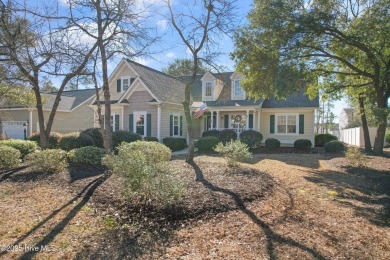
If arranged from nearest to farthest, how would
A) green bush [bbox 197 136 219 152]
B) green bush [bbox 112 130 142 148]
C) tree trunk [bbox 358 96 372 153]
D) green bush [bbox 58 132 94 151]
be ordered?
green bush [bbox 58 132 94 151] → green bush [bbox 112 130 142 148] → tree trunk [bbox 358 96 372 153] → green bush [bbox 197 136 219 152]

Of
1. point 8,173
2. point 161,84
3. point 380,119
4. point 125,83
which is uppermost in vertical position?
point 125,83

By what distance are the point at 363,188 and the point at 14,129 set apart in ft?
90.5

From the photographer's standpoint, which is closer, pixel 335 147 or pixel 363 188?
pixel 363 188

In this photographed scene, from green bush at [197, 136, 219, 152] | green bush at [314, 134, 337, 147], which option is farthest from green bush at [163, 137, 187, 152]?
green bush at [314, 134, 337, 147]

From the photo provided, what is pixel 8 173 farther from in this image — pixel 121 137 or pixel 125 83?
pixel 125 83

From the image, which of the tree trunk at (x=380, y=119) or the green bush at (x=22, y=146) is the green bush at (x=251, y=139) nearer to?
the tree trunk at (x=380, y=119)

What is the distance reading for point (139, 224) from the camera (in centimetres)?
493

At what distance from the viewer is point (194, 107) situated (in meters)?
23.3

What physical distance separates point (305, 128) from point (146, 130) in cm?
1141

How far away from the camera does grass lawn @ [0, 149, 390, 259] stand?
4.12m

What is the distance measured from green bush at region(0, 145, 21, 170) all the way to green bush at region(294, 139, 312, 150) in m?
16.5

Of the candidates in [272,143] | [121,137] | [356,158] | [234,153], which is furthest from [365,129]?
[121,137]

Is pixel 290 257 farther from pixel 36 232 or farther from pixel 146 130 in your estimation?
pixel 146 130

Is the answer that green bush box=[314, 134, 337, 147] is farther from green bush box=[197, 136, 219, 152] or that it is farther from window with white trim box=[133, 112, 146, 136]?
window with white trim box=[133, 112, 146, 136]
